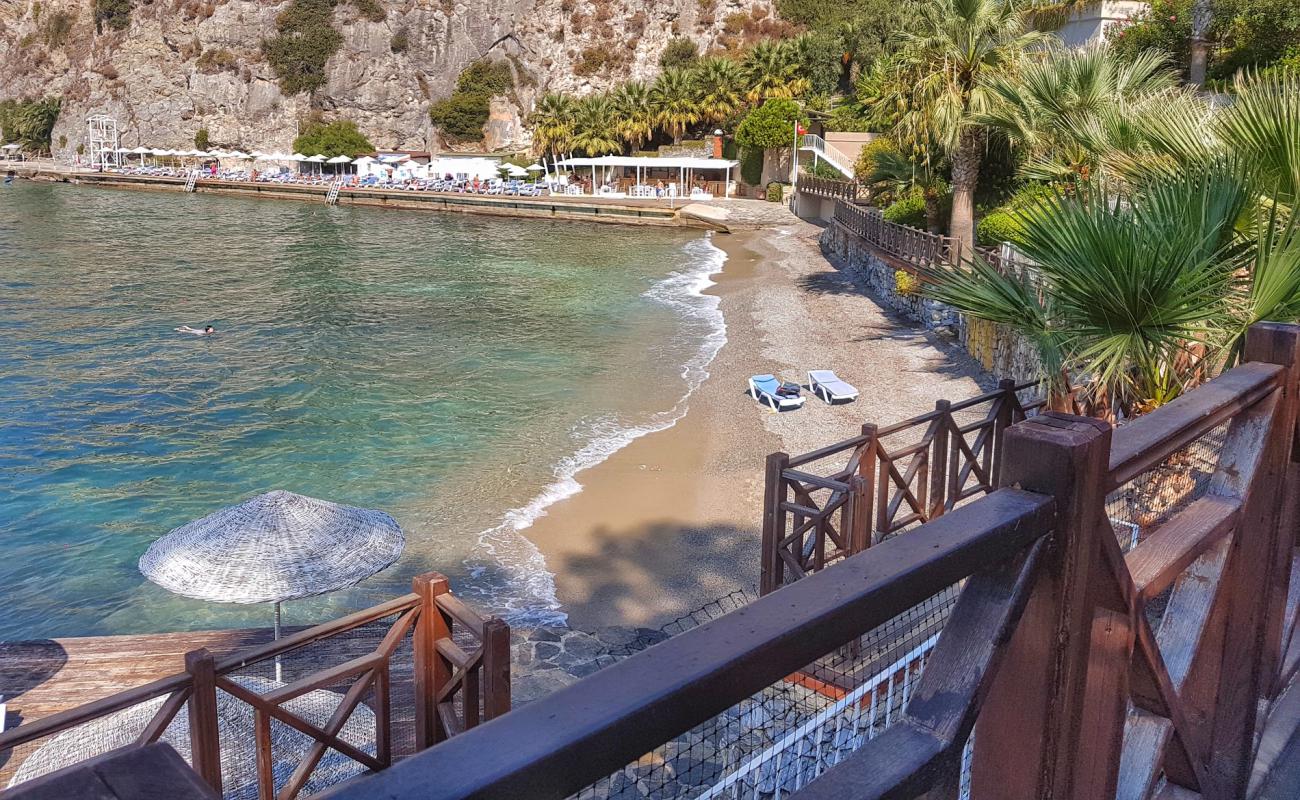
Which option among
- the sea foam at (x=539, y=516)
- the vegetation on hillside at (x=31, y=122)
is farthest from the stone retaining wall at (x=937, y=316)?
the vegetation on hillside at (x=31, y=122)

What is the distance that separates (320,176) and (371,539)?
255 feet

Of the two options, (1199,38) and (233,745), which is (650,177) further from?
(233,745)

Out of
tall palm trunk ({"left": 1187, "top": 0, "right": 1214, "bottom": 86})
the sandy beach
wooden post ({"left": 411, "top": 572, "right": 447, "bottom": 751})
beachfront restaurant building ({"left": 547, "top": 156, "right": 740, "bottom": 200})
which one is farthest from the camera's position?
beachfront restaurant building ({"left": 547, "top": 156, "right": 740, "bottom": 200})

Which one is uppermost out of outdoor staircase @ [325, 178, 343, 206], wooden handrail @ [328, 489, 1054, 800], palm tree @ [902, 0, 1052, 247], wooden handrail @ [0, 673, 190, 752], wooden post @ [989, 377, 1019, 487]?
palm tree @ [902, 0, 1052, 247]

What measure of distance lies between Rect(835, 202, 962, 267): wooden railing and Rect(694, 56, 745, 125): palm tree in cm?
3237

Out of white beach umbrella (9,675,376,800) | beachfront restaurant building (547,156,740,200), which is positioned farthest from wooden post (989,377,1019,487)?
beachfront restaurant building (547,156,740,200)

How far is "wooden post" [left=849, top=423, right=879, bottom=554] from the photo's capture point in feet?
28.0

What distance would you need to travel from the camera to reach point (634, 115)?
72500mm

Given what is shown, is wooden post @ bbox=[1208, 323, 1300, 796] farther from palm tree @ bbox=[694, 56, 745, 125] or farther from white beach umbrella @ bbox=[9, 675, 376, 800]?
palm tree @ bbox=[694, 56, 745, 125]

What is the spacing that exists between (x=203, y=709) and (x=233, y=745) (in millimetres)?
1744

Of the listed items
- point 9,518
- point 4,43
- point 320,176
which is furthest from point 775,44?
point 4,43

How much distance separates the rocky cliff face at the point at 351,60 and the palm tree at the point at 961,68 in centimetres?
6215

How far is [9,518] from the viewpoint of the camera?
51.2 feet

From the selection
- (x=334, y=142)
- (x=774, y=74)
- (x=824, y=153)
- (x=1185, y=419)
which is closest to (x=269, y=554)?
(x=1185, y=419)
